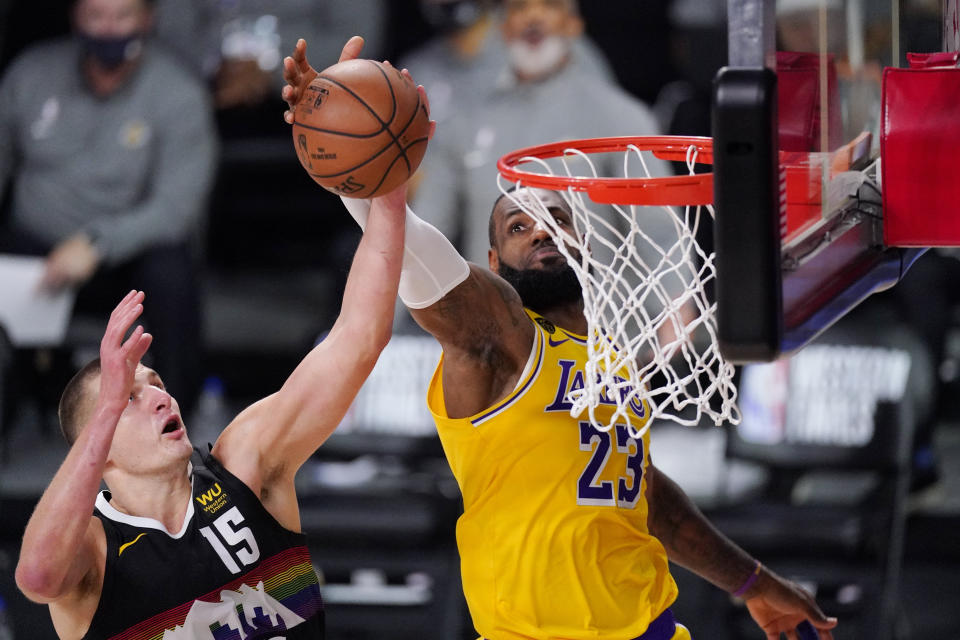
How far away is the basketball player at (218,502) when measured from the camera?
123 inches

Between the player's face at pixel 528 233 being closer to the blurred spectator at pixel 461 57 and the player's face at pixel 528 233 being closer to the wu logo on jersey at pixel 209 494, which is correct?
the wu logo on jersey at pixel 209 494

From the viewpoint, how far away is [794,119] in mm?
2627

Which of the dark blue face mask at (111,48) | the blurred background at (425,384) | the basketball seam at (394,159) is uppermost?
the dark blue face mask at (111,48)

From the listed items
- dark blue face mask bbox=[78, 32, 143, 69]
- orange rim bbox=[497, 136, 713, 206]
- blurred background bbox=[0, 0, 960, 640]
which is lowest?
blurred background bbox=[0, 0, 960, 640]

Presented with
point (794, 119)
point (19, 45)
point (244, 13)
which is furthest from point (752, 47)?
point (19, 45)

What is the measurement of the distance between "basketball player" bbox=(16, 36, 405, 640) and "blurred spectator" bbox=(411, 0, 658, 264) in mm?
3517

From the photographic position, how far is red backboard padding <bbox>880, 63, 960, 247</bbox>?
117 inches

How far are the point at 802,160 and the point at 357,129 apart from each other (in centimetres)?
93

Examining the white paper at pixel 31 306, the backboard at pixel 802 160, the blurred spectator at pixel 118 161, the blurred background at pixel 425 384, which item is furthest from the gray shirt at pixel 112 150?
the backboard at pixel 802 160

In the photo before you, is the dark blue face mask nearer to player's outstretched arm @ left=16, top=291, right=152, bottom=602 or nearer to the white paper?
the white paper

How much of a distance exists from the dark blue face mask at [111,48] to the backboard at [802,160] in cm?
471

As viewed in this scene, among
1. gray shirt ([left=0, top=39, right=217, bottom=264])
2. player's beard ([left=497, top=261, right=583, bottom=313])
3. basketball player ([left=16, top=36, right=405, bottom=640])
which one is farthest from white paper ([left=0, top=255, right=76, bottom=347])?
player's beard ([left=497, top=261, right=583, bottom=313])

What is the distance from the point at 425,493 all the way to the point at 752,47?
158 inches

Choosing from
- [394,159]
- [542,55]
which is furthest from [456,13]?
[394,159]
